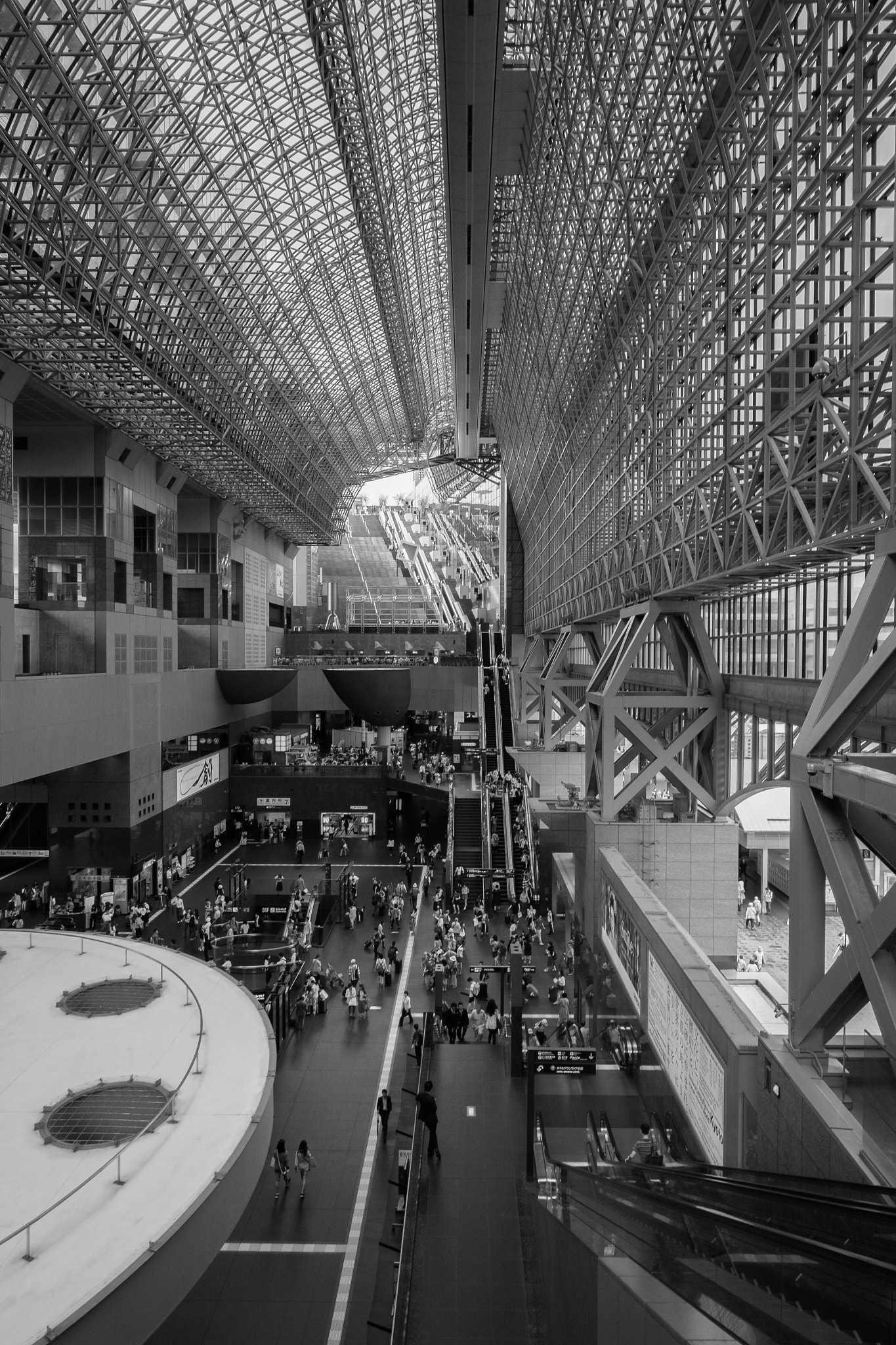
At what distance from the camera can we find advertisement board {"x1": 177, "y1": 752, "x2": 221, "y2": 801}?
4025 cm

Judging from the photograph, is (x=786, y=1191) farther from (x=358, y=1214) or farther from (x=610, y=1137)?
(x=358, y=1214)

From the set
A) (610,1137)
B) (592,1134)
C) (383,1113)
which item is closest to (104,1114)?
(610,1137)

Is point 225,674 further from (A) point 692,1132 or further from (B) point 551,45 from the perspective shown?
(A) point 692,1132

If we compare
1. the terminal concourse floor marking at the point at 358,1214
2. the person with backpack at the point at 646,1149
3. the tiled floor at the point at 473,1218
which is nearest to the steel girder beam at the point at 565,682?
the terminal concourse floor marking at the point at 358,1214

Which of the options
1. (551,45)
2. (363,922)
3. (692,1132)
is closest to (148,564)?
(363,922)

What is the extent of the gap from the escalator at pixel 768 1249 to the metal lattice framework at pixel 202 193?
18091mm

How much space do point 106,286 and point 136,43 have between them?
25.0 feet

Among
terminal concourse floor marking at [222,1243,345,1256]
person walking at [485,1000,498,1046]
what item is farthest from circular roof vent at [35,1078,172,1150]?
person walking at [485,1000,498,1046]

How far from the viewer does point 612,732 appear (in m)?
20.2

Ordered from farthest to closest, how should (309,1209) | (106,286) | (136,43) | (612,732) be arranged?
1. (106,286)
2. (612,732)
3. (136,43)
4. (309,1209)

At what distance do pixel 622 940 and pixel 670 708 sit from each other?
550 cm

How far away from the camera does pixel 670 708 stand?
65.9 feet

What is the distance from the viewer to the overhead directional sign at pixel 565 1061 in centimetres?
1384

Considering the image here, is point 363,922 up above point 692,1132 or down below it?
below
